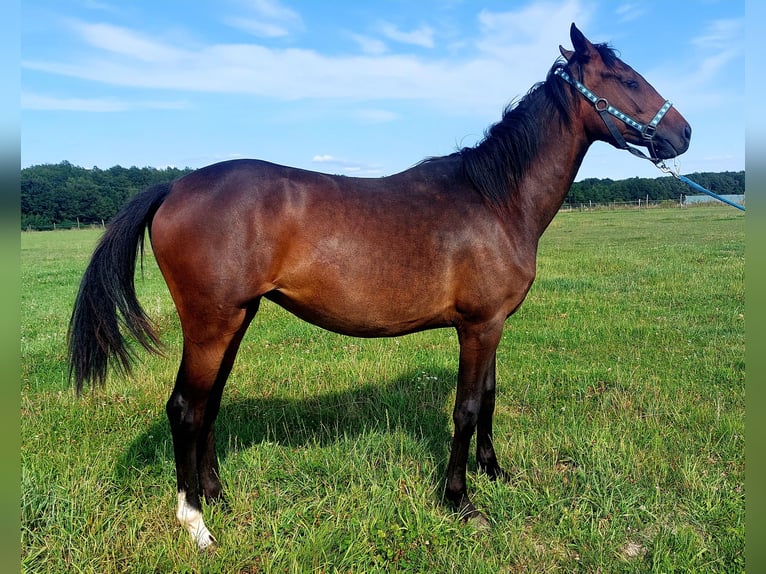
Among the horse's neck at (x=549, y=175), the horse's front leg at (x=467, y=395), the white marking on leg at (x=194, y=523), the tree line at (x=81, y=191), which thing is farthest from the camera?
the tree line at (x=81, y=191)

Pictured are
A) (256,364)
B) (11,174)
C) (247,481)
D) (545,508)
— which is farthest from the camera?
(256,364)

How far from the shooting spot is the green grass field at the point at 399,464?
9.27 ft

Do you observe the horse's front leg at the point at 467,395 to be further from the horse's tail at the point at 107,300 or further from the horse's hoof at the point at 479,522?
the horse's tail at the point at 107,300

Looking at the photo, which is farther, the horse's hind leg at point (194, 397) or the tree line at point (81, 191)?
the tree line at point (81, 191)

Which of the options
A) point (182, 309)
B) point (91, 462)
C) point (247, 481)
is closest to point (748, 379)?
point (182, 309)

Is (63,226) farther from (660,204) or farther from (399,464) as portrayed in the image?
(660,204)

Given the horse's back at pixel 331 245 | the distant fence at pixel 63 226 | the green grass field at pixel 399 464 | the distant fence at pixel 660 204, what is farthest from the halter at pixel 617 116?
the distant fence at pixel 63 226

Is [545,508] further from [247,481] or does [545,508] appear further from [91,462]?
[91,462]

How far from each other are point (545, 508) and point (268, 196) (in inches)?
108

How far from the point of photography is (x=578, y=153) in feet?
11.9

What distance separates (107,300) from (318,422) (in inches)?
87.6

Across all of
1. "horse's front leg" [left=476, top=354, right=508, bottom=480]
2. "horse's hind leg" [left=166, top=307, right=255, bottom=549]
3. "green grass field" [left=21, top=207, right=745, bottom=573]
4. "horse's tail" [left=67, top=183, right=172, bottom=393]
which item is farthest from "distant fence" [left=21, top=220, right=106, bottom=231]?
"horse's front leg" [left=476, top=354, right=508, bottom=480]

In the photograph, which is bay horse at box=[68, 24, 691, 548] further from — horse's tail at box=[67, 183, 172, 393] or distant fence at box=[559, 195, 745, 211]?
distant fence at box=[559, 195, 745, 211]

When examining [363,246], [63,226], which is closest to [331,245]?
[363,246]
